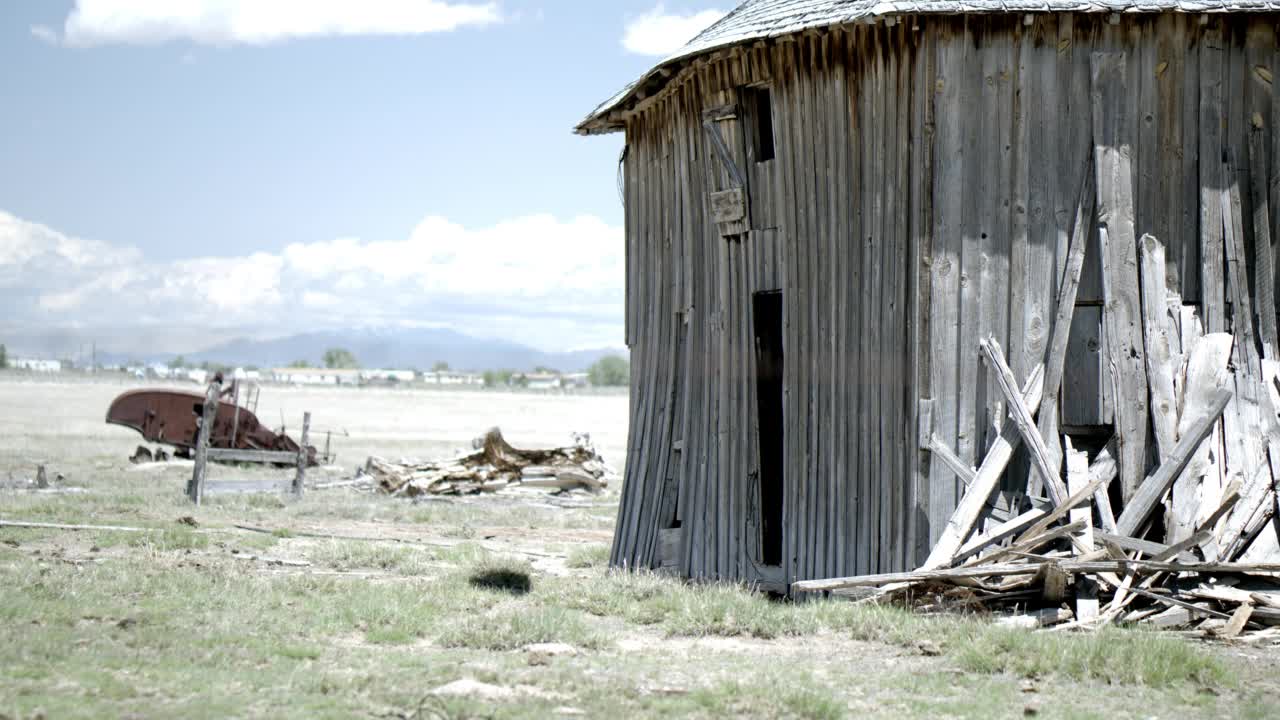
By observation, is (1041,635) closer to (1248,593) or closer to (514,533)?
(1248,593)

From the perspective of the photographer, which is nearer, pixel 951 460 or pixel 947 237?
pixel 951 460

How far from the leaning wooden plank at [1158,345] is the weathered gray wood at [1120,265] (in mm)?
75

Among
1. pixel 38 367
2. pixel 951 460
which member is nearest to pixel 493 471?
pixel 951 460

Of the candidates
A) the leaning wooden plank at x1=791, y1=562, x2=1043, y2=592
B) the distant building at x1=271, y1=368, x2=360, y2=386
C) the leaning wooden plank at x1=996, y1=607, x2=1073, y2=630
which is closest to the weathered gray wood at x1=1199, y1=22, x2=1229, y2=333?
the leaning wooden plank at x1=791, y1=562, x2=1043, y2=592

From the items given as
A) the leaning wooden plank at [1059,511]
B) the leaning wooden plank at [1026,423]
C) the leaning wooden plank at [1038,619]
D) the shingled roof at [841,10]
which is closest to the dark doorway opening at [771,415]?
the shingled roof at [841,10]

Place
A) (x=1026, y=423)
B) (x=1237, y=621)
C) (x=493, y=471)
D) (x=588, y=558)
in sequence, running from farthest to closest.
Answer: (x=493, y=471), (x=588, y=558), (x=1026, y=423), (x=1237, y=621)

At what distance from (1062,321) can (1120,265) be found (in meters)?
0.73

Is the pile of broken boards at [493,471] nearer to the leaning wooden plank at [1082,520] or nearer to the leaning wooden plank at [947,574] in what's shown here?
the leaning wooden plank at [947,574]

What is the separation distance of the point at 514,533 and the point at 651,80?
26.2 feet

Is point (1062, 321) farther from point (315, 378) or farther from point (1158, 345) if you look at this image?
point (315, 378)

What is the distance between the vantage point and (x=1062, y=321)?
11.4 metres

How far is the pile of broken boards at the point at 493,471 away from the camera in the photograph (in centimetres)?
2636

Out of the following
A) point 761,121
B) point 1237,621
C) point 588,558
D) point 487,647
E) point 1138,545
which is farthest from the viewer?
point 588,558

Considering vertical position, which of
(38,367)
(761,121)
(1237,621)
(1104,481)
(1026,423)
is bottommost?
(1237,621)
